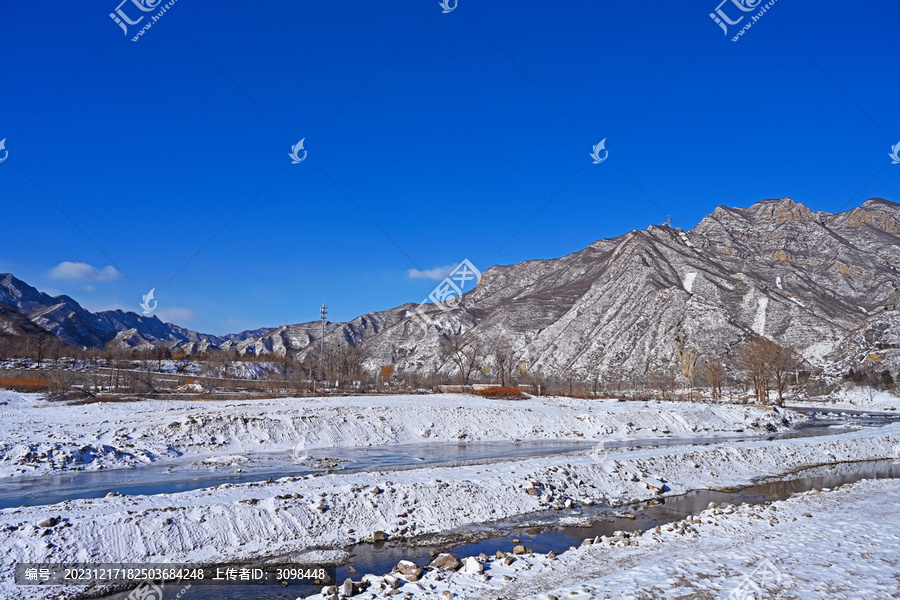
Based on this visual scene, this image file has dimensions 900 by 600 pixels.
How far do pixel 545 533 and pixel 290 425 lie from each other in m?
20.7

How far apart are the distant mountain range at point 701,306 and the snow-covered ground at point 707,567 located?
8818cm

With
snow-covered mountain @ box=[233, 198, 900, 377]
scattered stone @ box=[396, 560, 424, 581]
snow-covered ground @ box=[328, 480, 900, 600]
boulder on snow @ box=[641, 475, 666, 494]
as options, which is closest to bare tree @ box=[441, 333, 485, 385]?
snow-covered mountain @ box=[233, 198, 900, 377]

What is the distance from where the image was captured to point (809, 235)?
180 metres

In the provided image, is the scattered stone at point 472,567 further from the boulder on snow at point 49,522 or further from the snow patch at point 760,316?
the snow patch at point 760,316

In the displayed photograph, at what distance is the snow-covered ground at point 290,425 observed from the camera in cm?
2397

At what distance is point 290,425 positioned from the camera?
103 ft

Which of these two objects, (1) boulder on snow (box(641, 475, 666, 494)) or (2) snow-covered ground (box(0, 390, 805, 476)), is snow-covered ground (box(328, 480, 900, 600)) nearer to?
(1) boulder on snow (box(641, 475, 666, 494))

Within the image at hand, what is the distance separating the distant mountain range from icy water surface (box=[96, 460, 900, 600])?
262ft

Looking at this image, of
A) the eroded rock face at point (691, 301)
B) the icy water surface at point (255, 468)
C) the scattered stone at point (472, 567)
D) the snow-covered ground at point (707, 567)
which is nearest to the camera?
the snow-covered ground at point (707, 567)

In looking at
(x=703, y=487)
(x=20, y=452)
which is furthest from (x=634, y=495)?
(x=20, y=452)

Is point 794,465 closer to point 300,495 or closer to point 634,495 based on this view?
point 634,495

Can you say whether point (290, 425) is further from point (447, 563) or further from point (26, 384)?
point (26, 384)

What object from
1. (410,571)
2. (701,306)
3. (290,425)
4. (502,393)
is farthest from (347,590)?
(701,306)

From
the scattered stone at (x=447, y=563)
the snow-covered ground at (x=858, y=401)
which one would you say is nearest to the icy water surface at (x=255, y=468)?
the scattered stone at (x=447, y=563)
